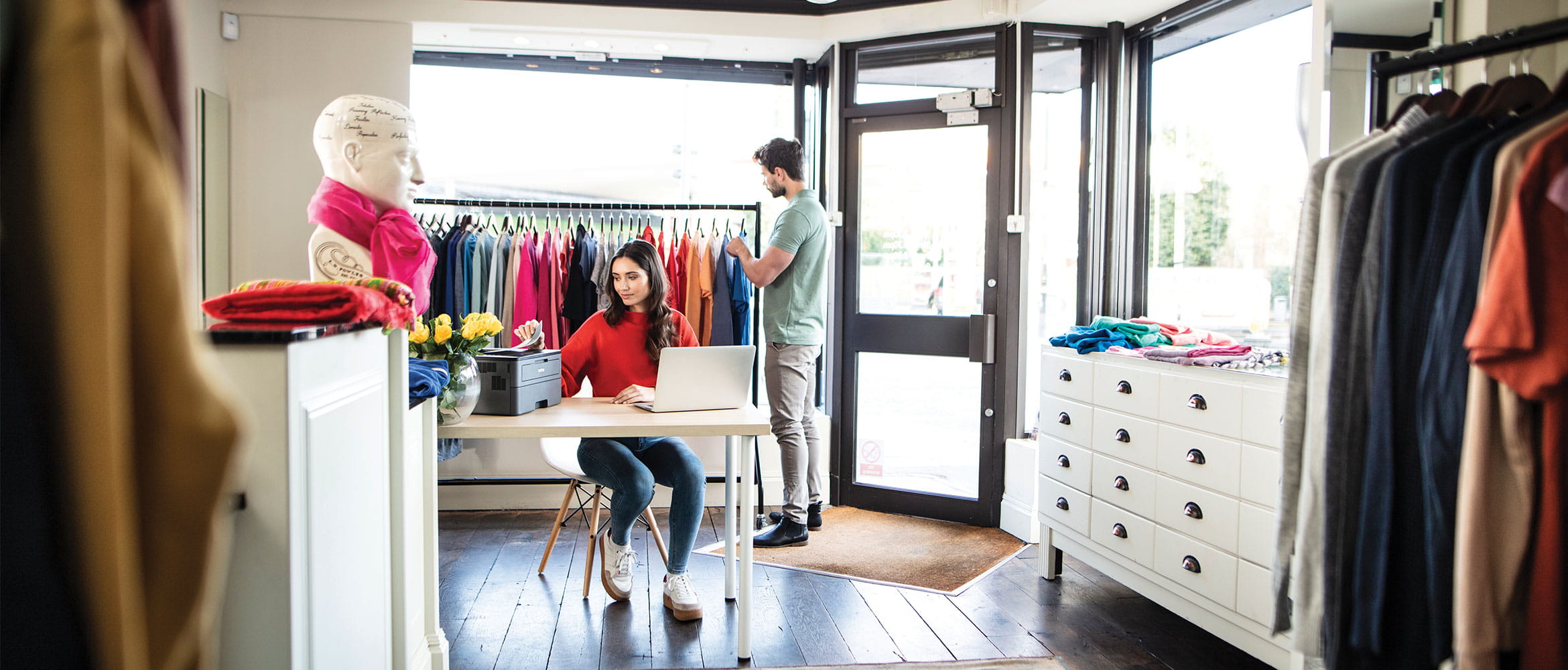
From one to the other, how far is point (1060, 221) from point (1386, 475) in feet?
8.71

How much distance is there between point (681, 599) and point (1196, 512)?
1.51m

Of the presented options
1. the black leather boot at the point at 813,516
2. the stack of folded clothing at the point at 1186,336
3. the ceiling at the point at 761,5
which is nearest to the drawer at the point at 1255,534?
the stack of folded clothing at the point at 1186,336

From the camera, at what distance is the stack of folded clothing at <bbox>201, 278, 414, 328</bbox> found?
1259 millimetres

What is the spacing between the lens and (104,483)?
433 millimetres

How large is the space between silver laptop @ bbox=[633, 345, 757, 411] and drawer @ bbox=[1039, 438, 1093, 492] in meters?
1.19

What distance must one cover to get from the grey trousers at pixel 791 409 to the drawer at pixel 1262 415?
177 centimetres

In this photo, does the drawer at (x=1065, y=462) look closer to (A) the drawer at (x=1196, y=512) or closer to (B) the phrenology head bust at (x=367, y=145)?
(A) the drawer at (x=1196, y=512)

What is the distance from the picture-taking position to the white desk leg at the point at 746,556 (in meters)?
2.38

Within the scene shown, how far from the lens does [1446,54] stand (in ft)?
5.21

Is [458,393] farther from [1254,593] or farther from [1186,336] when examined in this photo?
[1186,336]

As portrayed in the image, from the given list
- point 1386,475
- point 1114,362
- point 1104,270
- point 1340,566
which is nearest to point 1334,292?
point 1386,475

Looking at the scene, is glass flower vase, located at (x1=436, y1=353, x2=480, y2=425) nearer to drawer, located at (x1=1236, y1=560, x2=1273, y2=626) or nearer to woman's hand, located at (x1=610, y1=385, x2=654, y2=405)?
woman's hand, located at (x1=610, y1=385, x2=654, y2=405)

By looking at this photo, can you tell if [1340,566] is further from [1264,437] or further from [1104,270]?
[1104,270]

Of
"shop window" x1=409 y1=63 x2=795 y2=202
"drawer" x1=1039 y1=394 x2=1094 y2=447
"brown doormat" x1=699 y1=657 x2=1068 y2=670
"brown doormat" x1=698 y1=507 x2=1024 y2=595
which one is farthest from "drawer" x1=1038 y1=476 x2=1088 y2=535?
"shop window" x1=409 y1=63 x2=795 y2=202
